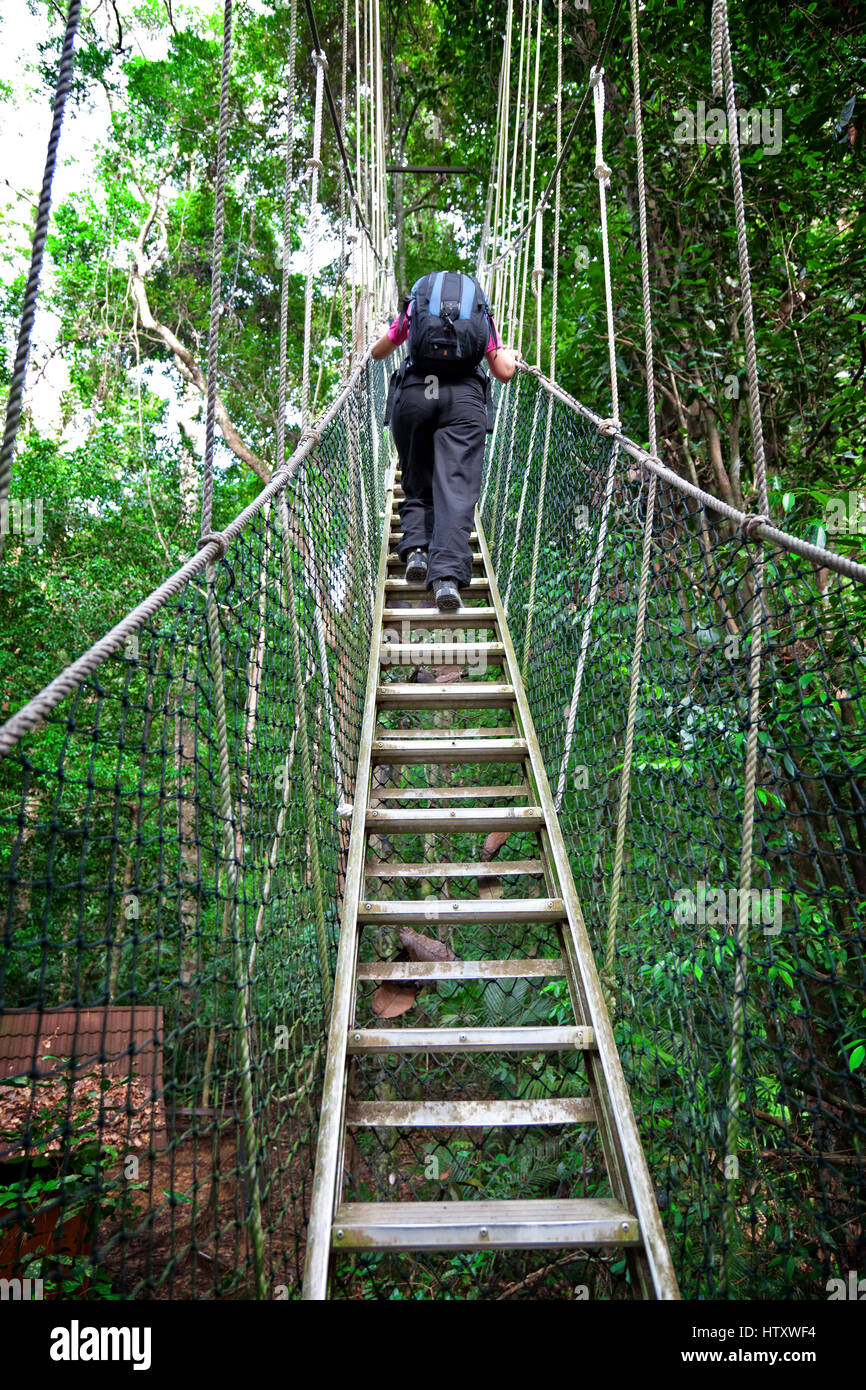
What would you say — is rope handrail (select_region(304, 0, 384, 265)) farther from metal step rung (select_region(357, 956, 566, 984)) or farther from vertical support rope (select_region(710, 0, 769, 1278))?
metal step rung (select_region(357, 956, 566, 984))

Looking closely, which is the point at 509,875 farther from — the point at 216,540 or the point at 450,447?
the point at 450,447

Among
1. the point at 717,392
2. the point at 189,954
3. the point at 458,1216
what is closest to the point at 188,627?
the point at 458,1216

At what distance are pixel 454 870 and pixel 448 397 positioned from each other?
138cm

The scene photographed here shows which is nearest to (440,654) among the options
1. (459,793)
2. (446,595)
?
(446,595)

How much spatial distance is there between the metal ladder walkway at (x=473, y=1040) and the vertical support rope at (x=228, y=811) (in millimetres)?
75

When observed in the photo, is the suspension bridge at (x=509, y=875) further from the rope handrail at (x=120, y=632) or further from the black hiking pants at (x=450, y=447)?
the black hiking pants at (x=450, y=447)

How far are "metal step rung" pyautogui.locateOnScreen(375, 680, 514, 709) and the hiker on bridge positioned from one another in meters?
0.32

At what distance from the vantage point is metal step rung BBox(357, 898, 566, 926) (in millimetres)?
1357

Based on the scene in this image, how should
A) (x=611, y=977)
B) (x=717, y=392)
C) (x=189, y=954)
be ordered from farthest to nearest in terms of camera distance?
(x=189, y=954) < (x=717, y=392) < (x=611, y=977)

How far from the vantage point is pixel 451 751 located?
173 centimetres

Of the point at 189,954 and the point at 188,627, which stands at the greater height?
the point at 188,627
